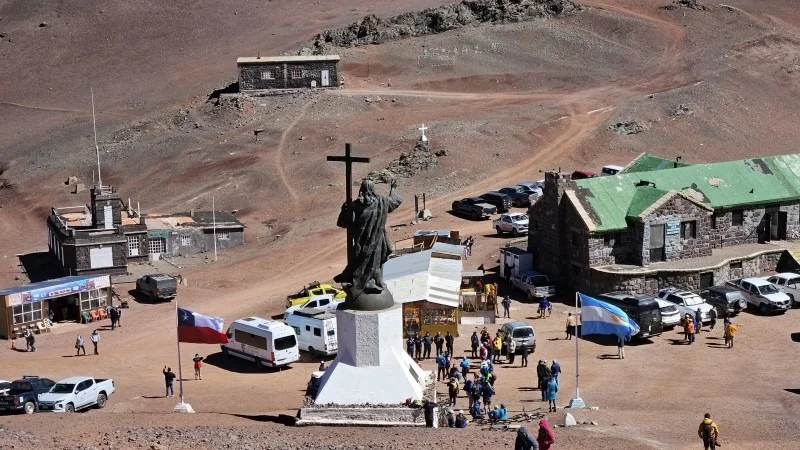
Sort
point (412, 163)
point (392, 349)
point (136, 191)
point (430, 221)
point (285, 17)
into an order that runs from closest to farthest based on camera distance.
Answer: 1. point (392, 349)
2. point (430, 221)
3. point (412, 163)
4. point (136, 191)
5. point (285, 17)

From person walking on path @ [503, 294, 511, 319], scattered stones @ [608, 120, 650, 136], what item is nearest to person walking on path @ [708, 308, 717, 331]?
person walking on path @ [503, 294, 511, 319]

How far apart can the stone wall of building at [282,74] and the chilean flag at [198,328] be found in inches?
2240

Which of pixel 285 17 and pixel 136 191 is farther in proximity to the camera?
pixel 285 17

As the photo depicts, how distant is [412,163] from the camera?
8319 cm

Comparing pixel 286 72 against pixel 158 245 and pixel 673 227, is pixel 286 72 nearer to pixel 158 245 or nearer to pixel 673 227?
pixel 158 245

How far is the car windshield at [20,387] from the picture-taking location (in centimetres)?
4269

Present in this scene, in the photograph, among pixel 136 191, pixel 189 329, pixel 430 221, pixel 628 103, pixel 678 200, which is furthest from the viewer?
pixel 628 103

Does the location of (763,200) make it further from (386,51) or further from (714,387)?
(386,51)

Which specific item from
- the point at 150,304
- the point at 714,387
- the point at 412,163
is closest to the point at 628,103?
the point at 412,163

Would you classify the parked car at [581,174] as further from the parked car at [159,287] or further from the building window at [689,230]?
the parked car at [159,287]

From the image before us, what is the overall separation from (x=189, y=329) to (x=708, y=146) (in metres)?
52.3

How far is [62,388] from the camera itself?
43.7 meters

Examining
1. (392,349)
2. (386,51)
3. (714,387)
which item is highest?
(386,51)

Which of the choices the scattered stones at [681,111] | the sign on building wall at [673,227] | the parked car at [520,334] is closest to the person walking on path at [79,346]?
the parked car at [520,334]
